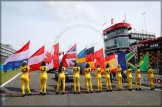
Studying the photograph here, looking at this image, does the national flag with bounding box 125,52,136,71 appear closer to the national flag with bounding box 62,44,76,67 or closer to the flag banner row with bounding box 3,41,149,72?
the flag banner row with bounding box 3,41,149,72

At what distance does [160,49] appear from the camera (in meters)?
31.7

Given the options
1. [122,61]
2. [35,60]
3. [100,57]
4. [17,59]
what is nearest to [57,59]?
[35,60]

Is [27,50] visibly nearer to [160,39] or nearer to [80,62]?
[80,62]

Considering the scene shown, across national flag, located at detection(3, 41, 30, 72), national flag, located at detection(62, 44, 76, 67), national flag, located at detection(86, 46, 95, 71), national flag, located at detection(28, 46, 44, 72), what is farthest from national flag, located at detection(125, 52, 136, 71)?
national flag, located at detection(3, 41, 30, 72)

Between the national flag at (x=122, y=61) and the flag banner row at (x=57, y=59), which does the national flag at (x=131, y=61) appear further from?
the national flag at (x=122, y=61)

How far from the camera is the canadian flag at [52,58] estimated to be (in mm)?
10520

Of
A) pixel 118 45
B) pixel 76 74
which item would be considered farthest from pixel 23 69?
pixel 118 45

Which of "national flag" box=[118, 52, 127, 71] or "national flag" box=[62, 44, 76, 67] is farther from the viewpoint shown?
"national flag" box=[118, 52, 127, 71]

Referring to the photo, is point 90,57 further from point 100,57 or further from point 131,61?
point 131,61

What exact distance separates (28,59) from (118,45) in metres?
45.0

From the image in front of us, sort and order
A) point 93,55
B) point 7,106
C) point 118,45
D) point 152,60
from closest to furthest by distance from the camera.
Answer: point 7,106
point 93,55
point 152,60
point 118,45

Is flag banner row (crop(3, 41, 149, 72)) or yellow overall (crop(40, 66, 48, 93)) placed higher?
flag banner row (crop(3, 41, 149, 72))

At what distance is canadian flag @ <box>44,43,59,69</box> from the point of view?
10.5 m

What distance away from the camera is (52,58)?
34.6 feet
